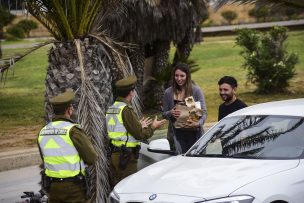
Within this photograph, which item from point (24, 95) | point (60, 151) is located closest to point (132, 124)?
point (60, 151)

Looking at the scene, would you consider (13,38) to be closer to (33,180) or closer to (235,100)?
(33,180)

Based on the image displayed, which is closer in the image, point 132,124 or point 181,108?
point 132,124

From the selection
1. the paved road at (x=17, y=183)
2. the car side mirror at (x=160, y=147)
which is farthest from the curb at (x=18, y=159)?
the car side mirror at (x=160, y=147)

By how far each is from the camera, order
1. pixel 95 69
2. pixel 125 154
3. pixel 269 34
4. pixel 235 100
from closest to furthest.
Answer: pixel 125 154 → pixel 235 100 → pixel 95 69 → pixel 269 34

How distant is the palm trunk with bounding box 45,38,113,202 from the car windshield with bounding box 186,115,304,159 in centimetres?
169

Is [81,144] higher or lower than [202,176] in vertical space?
higher

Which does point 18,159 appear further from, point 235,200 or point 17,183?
point 235,200

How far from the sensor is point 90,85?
8.89 metres

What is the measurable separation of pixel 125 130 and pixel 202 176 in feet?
5.53

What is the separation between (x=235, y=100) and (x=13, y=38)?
3457cm

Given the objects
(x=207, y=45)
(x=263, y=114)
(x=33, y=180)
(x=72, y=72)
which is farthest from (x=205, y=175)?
(x=207, y=45)

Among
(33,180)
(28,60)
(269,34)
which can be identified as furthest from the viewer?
(28,60)

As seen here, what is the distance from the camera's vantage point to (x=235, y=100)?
8.54 meters

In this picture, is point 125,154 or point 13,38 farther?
point 13,38
